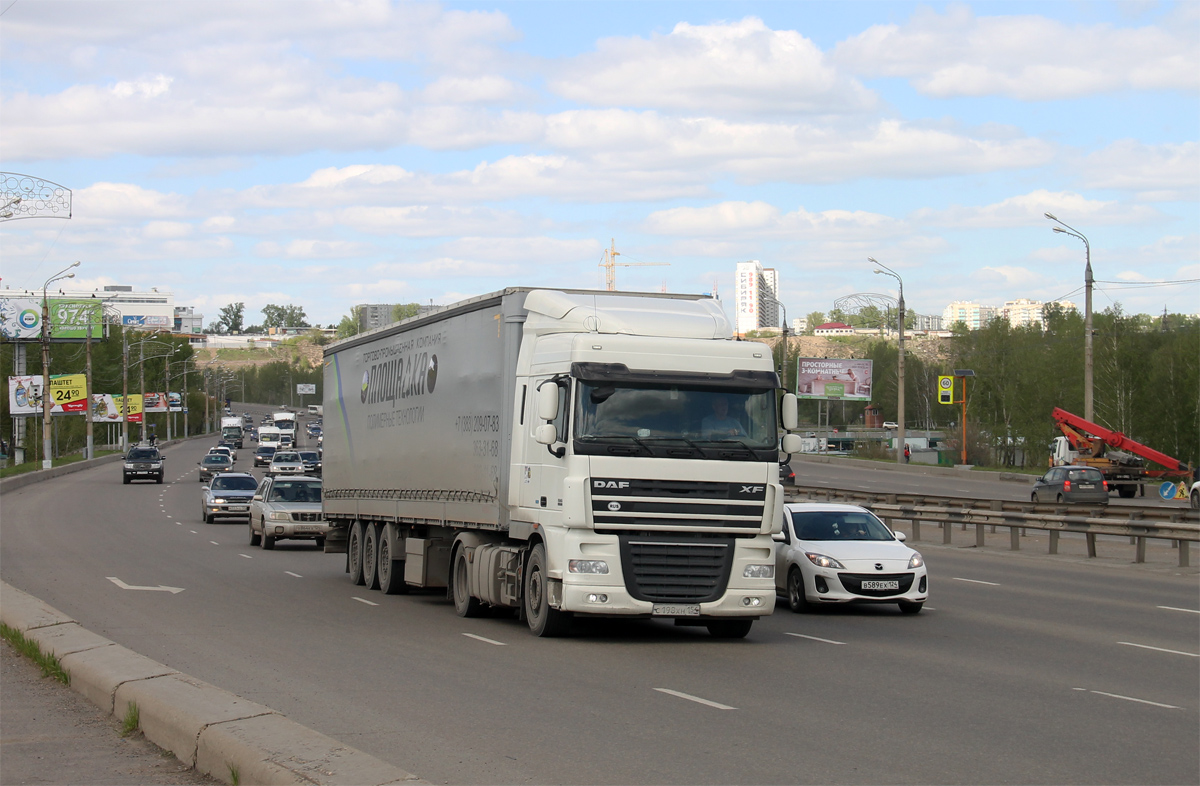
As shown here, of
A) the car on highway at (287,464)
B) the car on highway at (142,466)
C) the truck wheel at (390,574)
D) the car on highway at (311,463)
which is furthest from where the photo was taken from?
the car on highway at (142,466)

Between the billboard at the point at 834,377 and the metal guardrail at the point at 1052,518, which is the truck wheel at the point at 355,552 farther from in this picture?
the billboard at the point at 834,377

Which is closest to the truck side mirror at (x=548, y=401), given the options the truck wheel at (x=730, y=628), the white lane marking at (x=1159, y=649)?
the truck wheel at (x=730, y=628)

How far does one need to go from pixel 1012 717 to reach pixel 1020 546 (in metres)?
21.4

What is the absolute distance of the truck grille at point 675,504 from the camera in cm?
1311

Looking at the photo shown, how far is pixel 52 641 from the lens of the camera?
11.5 m

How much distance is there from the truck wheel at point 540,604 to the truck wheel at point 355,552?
754cm

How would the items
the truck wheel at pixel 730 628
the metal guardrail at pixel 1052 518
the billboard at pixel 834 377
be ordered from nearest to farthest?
the truck wheel at pixel 730 628
the metal guardrail at pixel 1052 518
the billboard at pixel 834 377

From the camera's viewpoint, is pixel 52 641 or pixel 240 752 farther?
pixel 52 641

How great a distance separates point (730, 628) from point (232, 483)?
29.8 metres

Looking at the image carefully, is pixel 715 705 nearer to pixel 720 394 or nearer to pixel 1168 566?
pixel 720 394

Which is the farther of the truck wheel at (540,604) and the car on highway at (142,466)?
the car on highway at (142,466)

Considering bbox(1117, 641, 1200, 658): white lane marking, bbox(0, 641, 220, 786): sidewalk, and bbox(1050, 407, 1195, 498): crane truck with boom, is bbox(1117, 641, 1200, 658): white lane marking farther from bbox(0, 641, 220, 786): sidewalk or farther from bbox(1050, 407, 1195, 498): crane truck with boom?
bbox(1050, 407, 1195, 498): crane truck with boom

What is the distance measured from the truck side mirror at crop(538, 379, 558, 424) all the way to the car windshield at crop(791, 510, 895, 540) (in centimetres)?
589

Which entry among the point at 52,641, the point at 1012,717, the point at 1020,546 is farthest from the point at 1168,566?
the point at 52,641
